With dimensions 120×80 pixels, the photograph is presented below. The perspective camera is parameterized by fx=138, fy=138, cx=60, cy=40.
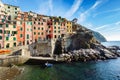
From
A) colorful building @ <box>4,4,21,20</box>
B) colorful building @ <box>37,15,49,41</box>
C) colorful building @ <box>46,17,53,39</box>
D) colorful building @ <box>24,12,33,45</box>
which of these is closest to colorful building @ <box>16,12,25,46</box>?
colorful building @ <box>24,12,33,45</box>

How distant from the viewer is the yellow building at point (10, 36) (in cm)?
7019

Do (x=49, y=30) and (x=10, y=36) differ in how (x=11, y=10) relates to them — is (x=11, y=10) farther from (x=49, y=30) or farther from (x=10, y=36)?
(x=49, y=30)

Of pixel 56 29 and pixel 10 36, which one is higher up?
pixel 56 29

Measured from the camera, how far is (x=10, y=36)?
71.9 metres

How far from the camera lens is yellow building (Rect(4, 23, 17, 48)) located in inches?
2763

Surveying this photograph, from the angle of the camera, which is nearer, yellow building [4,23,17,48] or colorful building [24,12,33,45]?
yellow building [4,23,17,48]

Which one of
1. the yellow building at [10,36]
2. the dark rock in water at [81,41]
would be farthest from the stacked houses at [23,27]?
the dark rock in water at [81,41]

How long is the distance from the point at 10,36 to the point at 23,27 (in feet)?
31.2

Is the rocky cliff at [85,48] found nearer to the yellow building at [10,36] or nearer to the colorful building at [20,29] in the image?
the colorful building at [20,29]

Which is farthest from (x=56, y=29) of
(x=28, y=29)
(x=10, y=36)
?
(x=10, y=36)

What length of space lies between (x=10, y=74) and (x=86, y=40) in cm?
5825

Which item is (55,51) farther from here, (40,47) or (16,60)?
(16,60)

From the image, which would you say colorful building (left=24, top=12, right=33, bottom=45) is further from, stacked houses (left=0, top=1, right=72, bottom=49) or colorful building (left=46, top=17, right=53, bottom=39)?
colorful building (left=46, top=17, right=53, bottom=39)

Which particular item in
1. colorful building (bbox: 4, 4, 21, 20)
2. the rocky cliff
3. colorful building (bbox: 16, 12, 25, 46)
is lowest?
the rocky cliff
